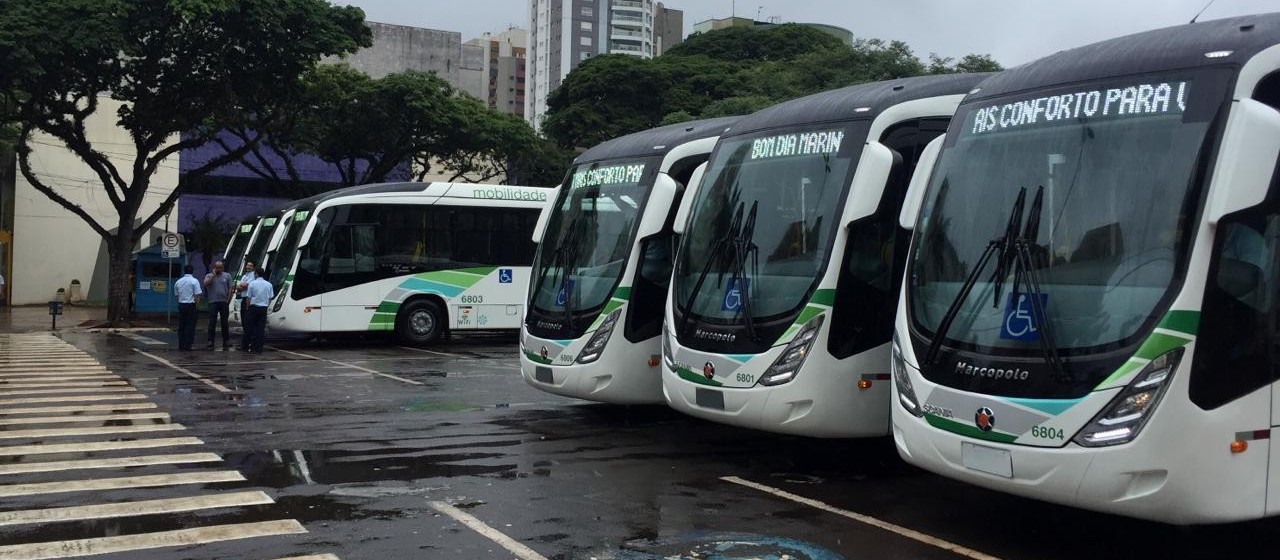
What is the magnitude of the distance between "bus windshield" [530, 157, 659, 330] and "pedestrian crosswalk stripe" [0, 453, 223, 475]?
366 cm

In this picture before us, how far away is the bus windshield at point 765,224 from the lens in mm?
8656

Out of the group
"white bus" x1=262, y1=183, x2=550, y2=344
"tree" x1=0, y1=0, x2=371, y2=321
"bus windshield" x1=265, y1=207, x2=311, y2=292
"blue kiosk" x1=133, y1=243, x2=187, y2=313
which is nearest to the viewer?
"white bus" x1=262, y1=183, x2=550, y2=344

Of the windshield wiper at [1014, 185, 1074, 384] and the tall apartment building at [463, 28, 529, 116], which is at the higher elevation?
the tall apartment building at [463, 28, 529, 116]

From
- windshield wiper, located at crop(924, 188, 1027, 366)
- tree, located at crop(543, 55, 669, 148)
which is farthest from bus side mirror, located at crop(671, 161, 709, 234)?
tree, located at crop(543, 55, 669, 148)

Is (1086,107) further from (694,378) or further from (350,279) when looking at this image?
(350,279)

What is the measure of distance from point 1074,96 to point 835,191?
2.29 m

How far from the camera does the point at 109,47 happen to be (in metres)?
24.9

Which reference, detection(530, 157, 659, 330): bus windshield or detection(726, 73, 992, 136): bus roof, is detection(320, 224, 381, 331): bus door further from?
detection(726, 73, 992, 136): bus roof

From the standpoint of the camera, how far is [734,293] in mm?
9000

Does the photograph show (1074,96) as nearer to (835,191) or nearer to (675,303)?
(835,191)

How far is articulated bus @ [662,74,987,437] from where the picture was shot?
8.38 meters

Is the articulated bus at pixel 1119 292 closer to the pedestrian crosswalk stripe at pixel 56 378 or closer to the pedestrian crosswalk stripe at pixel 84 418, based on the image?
the pedestrian crosswalk stripe at pixel 84 418

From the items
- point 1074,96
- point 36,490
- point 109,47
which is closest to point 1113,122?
point 1074,96

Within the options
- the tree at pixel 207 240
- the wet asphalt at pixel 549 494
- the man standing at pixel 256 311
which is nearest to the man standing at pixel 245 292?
the man standing at pixel 256 311
